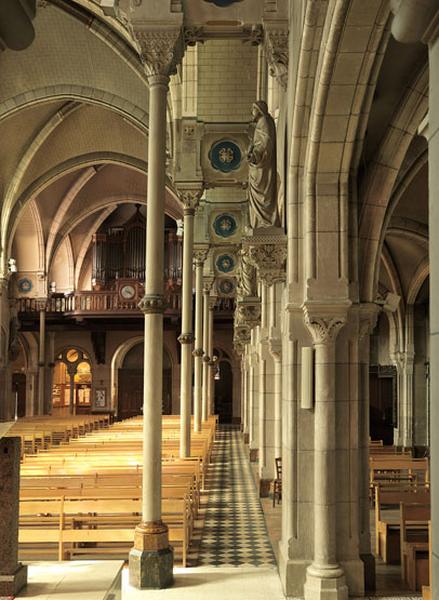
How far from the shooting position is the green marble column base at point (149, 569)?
7.88m

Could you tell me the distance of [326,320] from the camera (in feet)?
25.6

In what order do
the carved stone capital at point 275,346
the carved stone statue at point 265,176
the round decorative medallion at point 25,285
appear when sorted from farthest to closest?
the round decorative medallion at point 25,285
the carved stone capital at point 275,346
the carved stone statue at point 265,176

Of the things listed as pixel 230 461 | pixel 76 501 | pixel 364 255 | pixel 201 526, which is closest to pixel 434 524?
pixel 364 255

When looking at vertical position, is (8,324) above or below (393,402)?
above

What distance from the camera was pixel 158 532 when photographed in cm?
808

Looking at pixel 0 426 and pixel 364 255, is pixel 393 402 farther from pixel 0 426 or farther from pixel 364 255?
pixel 0 426

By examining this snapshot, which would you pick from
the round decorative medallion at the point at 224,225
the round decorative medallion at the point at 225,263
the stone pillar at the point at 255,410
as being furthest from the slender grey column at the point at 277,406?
the round decorative medallion at the point at 225,263

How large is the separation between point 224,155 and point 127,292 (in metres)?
18.9

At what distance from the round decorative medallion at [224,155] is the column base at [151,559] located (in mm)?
8793

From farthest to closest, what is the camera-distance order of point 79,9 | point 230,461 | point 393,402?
point 393,402 → point 230,461 → point 79,9

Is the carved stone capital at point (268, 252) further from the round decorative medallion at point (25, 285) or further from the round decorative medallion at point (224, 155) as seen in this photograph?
the round decorative medallion at point (25, 285)

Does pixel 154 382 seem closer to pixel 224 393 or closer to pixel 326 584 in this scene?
pixel 326 584

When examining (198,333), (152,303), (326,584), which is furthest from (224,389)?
(326,584)

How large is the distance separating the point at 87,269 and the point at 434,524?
36479 millimetres
